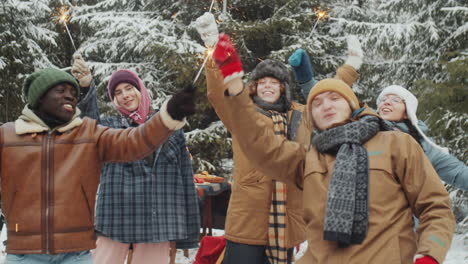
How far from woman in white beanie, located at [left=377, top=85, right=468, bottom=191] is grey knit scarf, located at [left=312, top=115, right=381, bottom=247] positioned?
132cm

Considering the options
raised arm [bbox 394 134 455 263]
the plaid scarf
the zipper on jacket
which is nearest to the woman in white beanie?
the plaid scarf

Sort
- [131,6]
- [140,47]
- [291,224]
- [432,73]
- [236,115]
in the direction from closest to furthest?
[236,115]
[291,224]
[140,47]
[432,73]
[131,6]

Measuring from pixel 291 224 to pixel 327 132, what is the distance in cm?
132

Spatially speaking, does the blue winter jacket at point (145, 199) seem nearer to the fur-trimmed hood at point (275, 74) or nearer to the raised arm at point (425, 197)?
the fur-trimmed hood at point (275, 74)

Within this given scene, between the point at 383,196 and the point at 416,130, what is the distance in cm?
166

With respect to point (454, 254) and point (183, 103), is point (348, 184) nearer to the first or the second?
point (183, 103)

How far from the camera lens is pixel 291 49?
9094mm

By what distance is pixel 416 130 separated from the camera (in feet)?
11.7

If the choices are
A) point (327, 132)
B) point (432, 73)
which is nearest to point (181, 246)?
point (327, 132)

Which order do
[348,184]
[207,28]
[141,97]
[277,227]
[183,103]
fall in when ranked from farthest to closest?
[141,97], [277,227], [207,28], [183,103], [348,184]

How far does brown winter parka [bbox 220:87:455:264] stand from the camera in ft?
6.59

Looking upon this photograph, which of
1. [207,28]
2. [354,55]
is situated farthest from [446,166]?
[207,28]

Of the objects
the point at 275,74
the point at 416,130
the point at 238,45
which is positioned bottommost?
the point at 416,130

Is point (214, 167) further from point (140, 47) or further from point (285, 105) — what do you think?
point (285, 105)
